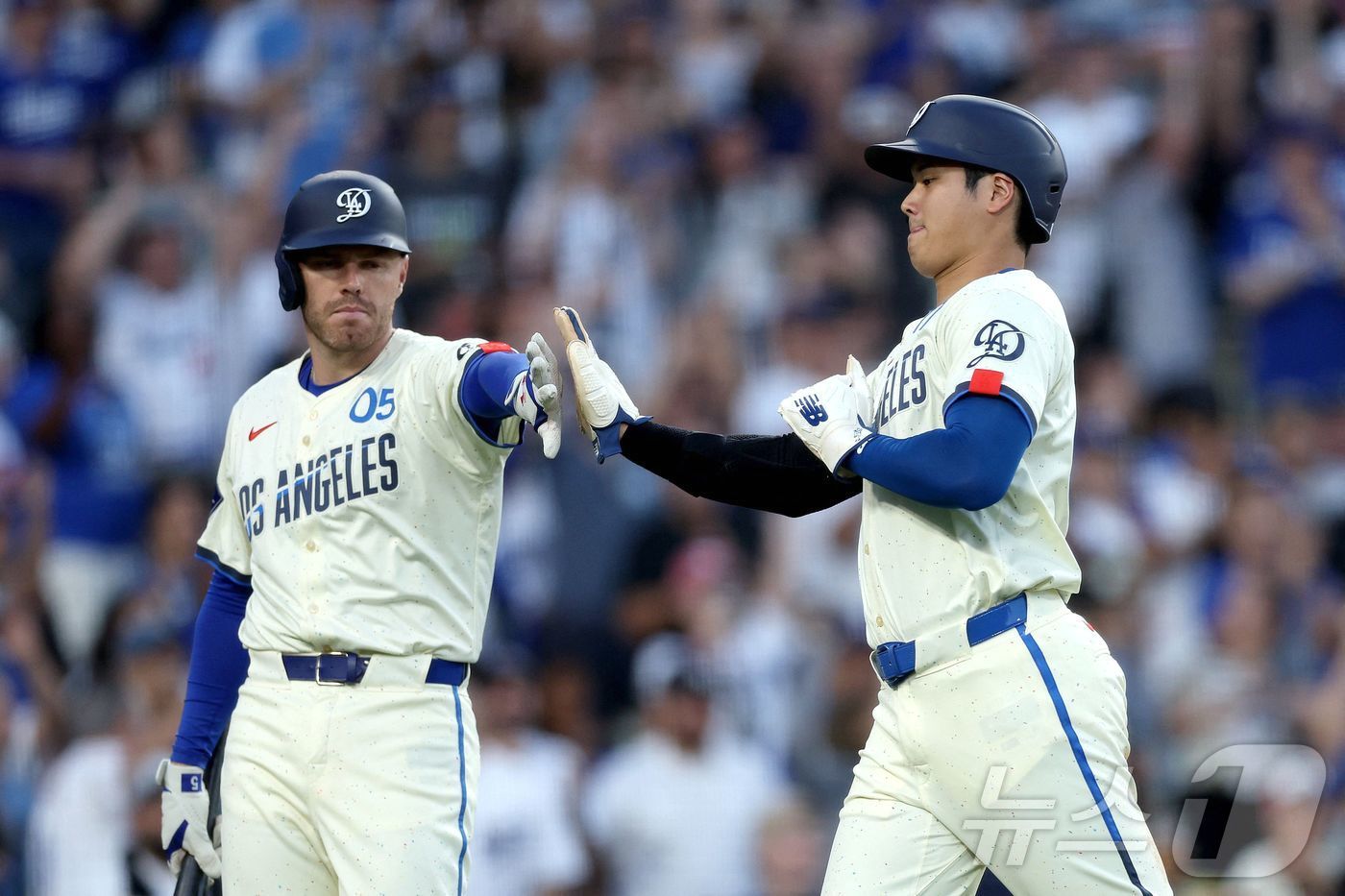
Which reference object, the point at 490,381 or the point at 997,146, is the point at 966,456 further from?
the point at 490,381

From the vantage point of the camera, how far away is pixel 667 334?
33.3 ft

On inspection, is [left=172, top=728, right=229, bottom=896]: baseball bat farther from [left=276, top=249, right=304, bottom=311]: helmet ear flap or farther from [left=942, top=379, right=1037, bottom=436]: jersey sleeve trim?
[left=942, top=379, right=1037, bottom=436]: jersey sleeve trim

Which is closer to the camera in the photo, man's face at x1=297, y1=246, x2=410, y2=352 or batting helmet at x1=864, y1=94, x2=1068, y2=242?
batting helmet at x1=864, y1=94, x2=1068, y2=242

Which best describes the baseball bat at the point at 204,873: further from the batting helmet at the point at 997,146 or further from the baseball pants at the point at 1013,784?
the batting helmet at the point at 997,146

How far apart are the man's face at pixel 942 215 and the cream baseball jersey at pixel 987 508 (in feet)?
0.41

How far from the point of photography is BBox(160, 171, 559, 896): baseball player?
15.1 ft

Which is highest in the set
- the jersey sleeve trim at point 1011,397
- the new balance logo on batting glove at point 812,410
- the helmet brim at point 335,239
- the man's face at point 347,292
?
the helmet brim at point 335,239

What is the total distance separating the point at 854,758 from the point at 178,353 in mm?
4192

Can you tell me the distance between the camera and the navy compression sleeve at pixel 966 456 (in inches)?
163

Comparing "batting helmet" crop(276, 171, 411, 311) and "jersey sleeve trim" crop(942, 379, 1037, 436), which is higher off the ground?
"batting helmet" crop(276, 171, 411, 311)

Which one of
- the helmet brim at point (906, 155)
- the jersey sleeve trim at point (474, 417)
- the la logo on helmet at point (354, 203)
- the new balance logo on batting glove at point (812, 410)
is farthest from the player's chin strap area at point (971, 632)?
the la logo on helmet at point (354, 203)

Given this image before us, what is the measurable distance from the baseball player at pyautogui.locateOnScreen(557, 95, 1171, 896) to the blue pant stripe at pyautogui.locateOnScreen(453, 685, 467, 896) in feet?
3.12

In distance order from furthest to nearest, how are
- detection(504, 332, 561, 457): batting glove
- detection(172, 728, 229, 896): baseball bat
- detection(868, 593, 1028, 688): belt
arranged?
1. detection(172, 728, 229, 896): baseball bat
2. detection(504, 332, 561, 457): batting glove
3. detection(868, 593, 1028, 688): belt

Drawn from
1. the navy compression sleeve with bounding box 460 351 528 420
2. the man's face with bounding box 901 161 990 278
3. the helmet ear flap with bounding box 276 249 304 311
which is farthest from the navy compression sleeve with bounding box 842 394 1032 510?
the helmet ear flap with bounding box 276 249 304 311
